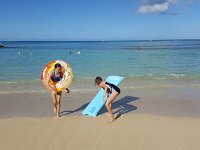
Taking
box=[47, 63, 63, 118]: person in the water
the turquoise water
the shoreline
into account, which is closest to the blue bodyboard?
the shoreline

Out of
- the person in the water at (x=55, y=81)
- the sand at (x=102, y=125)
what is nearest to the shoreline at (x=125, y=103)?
the sand at (x=102, y=125)

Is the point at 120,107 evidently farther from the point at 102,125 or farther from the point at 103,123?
the point at 102,125

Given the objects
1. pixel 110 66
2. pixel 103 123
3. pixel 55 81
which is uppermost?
pixel 55 81

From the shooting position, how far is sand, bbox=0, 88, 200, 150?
19.2ft

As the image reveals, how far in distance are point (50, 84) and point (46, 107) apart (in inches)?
61.5

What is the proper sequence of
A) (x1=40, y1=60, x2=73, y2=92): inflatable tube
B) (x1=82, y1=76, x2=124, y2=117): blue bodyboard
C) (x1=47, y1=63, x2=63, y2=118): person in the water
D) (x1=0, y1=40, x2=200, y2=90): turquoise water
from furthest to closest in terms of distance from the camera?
(x1=0, y1=40, x2=200, y2=90): turquoise water < (x1=82, y1=76, x2=124, y2=117): blue bodyboard < (x1=40, y1=60, x2=73, y2=92): inflatable tube < (x1=47, y1=63, x2=63, y2=118): person in the water

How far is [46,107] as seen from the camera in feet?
29.8

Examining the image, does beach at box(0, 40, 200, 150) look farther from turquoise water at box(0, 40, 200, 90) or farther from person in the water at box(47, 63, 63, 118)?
turquoise water at box(0, 40, 200, 90)

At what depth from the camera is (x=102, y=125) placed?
23.1 feet

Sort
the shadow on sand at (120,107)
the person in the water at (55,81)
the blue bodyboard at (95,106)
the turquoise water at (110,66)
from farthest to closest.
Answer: the turquoise water at (110,66) → the shadow on sand at (120,107) → the blue bodyboard at (95,106) → the person in the water at (55,81)

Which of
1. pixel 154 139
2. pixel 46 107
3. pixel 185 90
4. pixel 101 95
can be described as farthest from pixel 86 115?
pixel 185 90

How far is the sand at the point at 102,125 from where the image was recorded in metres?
5.85

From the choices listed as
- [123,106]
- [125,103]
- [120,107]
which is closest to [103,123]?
[120,107]

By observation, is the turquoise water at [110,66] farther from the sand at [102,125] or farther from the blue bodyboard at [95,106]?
the blue bodyboard at [95,106]
